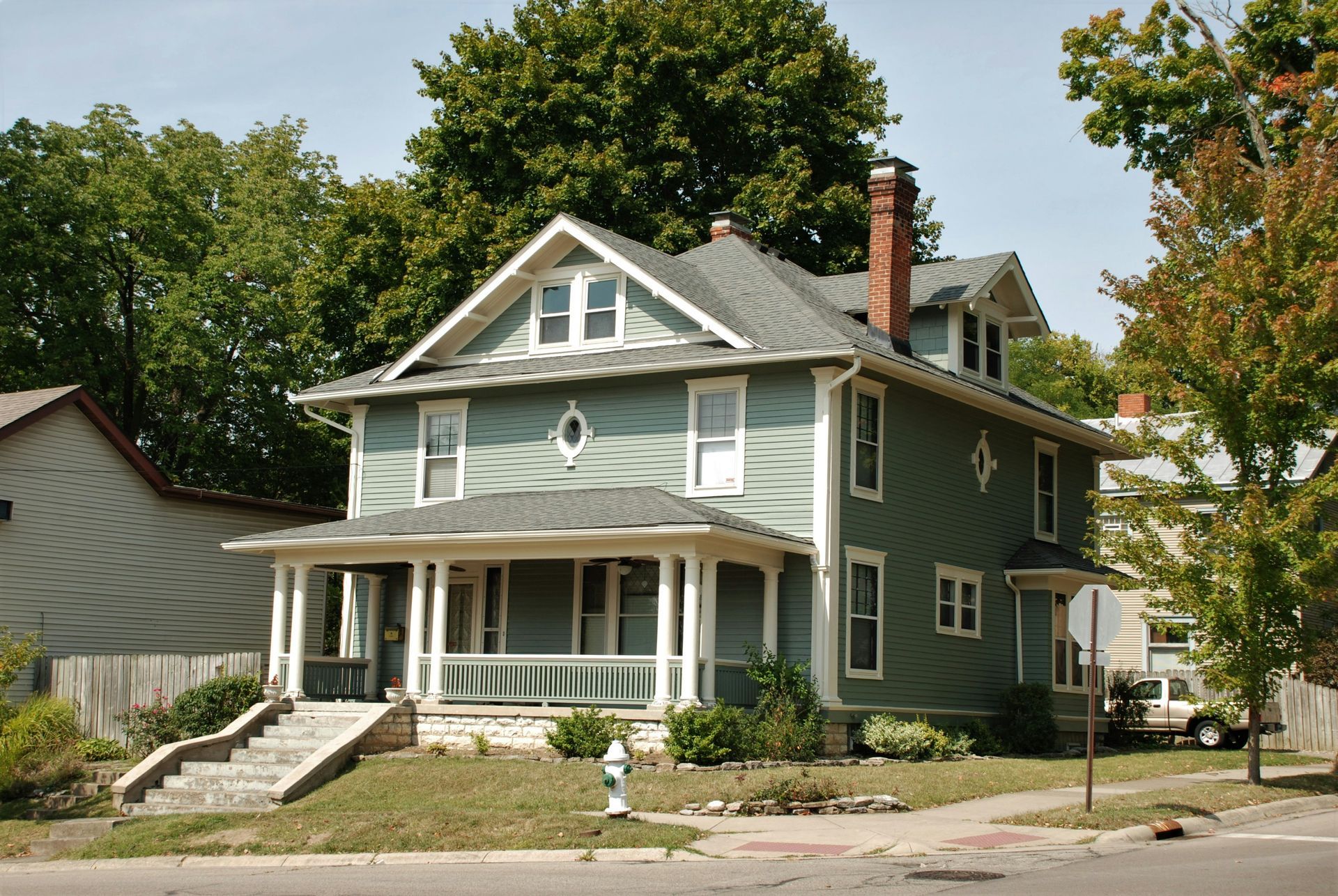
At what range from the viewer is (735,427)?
23.5m

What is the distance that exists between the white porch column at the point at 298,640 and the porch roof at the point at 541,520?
0.74 m

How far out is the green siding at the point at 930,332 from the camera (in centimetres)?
2642

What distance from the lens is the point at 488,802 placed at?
58.0 ft

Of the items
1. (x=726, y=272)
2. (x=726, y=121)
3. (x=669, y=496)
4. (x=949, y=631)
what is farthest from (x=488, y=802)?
(x=726, y=121)

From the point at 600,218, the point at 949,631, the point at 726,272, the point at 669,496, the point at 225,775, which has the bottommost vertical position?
the point at 225,775

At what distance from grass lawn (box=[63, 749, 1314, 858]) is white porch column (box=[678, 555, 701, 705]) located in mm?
1794

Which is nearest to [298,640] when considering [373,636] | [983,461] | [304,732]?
[304,732]

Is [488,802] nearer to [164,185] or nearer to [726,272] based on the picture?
[726,272]

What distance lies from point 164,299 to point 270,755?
22.0 metres

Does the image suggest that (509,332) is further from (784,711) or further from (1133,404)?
(1133,404)

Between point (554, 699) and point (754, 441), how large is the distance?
5.31 meters

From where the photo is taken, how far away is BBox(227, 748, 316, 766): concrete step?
828 inches

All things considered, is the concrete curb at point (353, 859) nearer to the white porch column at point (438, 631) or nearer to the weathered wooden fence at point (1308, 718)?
the white porch column at point (438, 631)

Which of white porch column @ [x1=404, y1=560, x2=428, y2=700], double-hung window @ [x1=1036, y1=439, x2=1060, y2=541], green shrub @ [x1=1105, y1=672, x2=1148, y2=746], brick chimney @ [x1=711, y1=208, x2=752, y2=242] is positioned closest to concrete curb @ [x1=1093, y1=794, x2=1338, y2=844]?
green shrub @ [x1=1105, y1=672, x2=1148, y2=746]
